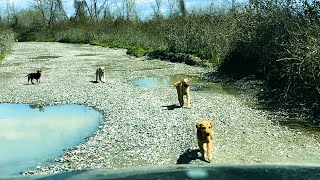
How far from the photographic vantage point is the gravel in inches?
413

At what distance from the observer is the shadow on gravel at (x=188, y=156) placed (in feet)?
33.6

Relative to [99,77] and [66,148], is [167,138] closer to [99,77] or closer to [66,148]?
[66,148]

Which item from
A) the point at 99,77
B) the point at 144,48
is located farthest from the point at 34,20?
the point at 99,77

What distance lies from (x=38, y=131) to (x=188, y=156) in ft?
19.1

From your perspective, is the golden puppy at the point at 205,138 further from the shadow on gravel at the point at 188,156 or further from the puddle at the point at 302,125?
the puddle at the point at 302,125

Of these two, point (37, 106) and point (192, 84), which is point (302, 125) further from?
point (192, 84)

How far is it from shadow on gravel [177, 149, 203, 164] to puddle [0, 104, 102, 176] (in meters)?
2.90

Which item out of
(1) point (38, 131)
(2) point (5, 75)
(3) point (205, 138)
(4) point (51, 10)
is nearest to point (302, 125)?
(3) point (205, 138)

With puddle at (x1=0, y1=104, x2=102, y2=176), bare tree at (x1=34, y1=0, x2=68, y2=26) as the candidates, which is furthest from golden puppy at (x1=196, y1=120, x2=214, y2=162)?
bare tree at (x1=34, y1=0, x2=68, y2=26)

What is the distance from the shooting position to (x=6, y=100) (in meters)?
20.3

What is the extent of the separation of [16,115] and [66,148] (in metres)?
5.83

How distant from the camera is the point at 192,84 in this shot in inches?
920

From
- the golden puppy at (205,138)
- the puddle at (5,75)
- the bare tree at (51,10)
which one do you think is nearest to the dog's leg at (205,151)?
the golden puppy at (205,138)

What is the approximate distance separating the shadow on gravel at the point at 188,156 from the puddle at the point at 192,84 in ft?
33.1
